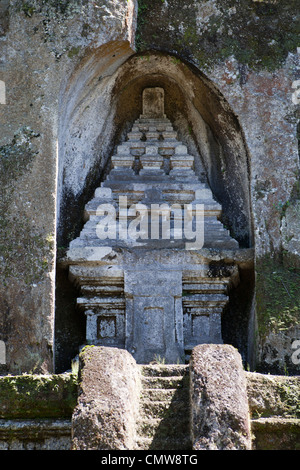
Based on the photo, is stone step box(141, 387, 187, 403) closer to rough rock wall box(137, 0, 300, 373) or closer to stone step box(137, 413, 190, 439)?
stone step box(137, 413, 190, 439)

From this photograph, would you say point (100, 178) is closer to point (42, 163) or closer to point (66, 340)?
point (42, 163)

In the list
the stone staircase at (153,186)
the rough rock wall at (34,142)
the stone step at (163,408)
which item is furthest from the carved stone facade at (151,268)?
the stone step at (163,408)

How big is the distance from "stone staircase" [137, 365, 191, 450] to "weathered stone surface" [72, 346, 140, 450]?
0.33 ft

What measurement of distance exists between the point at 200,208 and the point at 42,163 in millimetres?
1994

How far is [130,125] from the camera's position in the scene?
31.4ft

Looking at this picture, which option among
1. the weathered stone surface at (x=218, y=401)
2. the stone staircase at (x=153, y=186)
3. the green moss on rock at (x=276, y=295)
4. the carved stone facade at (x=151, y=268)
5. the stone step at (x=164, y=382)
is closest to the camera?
the weathered stone surface at (x=218, y=401)

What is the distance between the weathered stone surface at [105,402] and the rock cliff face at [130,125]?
1696mm

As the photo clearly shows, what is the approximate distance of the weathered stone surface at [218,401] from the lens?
495 cm

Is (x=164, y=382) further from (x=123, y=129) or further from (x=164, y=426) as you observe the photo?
(x=123, y=129)

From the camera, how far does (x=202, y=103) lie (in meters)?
9.11

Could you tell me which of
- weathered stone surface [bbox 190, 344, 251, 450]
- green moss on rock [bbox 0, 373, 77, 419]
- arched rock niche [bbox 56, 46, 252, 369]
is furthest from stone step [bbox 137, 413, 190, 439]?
arched rock niche [bbox 56, 46, 252, 369]

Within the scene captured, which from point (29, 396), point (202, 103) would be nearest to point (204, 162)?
point (202, 103)

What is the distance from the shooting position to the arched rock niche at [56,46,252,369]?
8.37 m

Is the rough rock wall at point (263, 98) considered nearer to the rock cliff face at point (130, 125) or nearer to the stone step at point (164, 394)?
the rock cliff face at point (130, 125)
